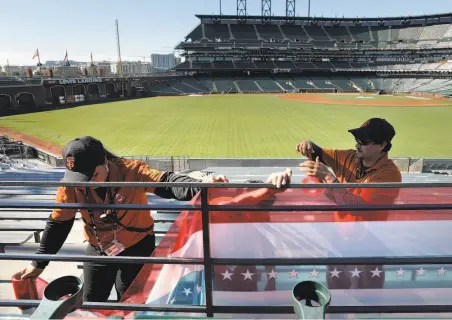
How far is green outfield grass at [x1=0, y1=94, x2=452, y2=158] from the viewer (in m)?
19.3

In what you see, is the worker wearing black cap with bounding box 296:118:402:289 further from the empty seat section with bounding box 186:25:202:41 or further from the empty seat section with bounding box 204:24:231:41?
the empty seat section with bounding box 186:25:202:41

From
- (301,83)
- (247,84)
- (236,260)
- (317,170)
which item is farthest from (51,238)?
(301,83)

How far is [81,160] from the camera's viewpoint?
2.23 m

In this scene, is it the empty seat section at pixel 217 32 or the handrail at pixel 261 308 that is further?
the empty seat section at pixel 217 32

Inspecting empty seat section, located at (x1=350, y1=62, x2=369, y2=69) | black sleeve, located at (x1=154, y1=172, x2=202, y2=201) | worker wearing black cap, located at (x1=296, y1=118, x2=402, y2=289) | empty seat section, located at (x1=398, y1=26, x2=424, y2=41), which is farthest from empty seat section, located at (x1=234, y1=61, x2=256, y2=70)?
black sleeve, located at (x1=154, y1=172, x2=202, y2=201)

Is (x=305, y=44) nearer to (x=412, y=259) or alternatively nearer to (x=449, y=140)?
(x=449, y=140)

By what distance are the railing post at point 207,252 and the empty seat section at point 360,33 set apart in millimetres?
76483

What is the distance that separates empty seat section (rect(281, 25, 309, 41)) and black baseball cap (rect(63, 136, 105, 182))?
71.7m

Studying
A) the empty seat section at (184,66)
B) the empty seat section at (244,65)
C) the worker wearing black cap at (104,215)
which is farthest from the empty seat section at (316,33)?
the worker wearing black cap at (104,215)

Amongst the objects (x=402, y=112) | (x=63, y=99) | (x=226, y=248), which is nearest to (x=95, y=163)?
(x=226, y=248)

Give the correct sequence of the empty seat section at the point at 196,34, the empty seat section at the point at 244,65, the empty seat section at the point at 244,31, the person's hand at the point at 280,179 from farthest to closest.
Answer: the empty seat section at the point at 244,31
the empty seat section at the point at 196,34
the empty seat section at the point at 244,65
the person's hand at the point at 280,179

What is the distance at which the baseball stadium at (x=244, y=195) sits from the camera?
1851 millimetres

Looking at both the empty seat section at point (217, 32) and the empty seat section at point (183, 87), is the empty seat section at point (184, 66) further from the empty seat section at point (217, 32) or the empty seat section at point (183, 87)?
the empty seat section at point (217, 32)

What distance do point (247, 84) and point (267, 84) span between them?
395 centimetres
